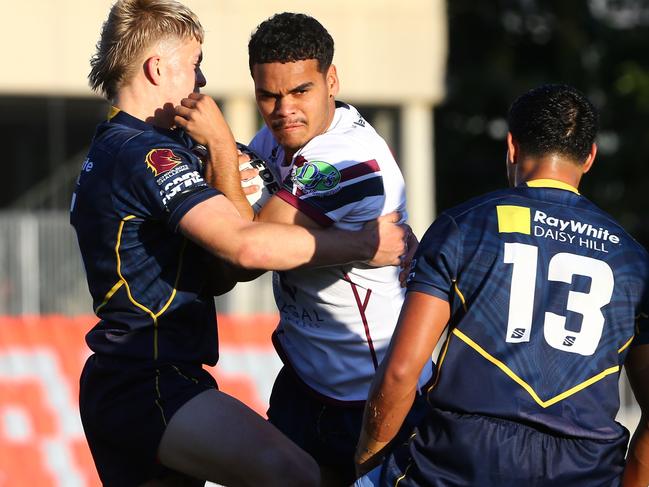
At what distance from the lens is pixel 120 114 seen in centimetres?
483

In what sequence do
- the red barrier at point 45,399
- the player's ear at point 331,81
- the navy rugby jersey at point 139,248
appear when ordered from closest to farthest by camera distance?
the navy rugby jersey at point 139,248 < the player's ear at point 331,81 < the red barrier at point 45,399

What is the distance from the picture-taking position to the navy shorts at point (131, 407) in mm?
4590

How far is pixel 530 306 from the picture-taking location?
13.0 feet

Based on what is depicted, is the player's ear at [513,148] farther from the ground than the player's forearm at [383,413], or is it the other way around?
the player's ear at [513,148]

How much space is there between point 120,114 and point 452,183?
53.8 feet

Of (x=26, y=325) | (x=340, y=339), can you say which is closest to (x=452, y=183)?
(x=26, y=325)

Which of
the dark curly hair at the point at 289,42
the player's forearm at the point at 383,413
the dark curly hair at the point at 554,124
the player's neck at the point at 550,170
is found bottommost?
the player's forearm at the point at 383,413

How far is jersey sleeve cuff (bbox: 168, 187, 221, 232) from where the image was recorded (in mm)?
4449

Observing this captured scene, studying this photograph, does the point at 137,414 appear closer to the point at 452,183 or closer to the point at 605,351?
the point at 605,351

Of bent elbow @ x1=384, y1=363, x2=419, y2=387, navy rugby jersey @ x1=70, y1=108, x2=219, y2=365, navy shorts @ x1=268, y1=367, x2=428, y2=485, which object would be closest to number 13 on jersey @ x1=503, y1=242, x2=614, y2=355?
bent elbow @ x1=384, y1=363, x2=419, y2=387

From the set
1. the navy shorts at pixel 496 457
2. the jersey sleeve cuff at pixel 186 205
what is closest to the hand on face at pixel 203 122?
the jersey sleeve cuff at pixel 186 205

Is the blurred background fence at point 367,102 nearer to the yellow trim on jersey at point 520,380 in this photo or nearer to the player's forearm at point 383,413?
the player's forearm at point 383,413

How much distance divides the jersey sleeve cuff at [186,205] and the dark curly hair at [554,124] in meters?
1.15

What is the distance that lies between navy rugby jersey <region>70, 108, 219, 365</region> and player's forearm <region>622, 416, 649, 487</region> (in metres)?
1.68
